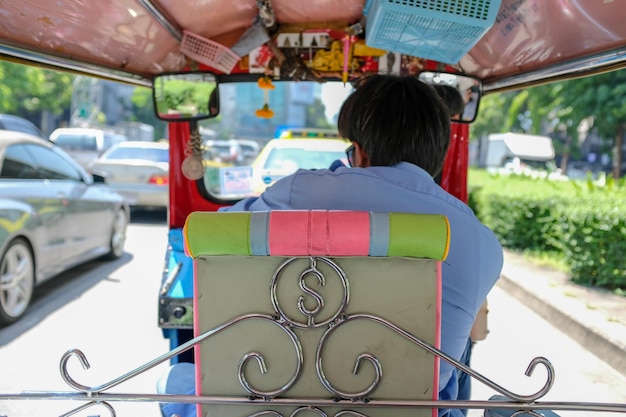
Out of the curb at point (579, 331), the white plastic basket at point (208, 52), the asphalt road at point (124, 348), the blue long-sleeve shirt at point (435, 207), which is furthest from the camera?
the curb at point (579, 331)

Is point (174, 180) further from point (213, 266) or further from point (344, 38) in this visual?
point (213, 266)

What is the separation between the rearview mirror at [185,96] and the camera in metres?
3.08

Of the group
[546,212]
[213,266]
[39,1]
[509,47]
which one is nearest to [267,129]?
[509,47]

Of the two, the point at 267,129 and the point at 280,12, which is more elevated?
the point at 280,12

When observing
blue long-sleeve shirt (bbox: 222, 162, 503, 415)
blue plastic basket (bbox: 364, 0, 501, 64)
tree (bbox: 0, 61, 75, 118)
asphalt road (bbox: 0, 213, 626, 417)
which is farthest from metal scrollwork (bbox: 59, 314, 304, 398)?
tree (bbox: 0, 61, 75, 118)

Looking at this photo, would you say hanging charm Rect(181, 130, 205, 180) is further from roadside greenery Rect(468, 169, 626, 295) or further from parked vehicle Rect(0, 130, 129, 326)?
roadside greenery Rect(468, 169, 626, 295)

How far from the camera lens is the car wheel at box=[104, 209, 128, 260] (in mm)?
7672

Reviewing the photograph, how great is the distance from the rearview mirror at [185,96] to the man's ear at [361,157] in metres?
1.50

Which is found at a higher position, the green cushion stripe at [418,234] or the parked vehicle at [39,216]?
the green cushion stripe at [418,234]

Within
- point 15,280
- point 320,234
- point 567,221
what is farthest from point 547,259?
point 320,234

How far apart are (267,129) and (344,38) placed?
1.26 metres

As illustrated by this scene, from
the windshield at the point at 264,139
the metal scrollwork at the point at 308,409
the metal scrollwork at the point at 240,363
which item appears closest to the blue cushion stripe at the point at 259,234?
the metal scrollwork at the point at 240,363

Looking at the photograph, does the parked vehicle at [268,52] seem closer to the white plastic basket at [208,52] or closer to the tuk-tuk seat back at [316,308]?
the white plastic basket at [208,52]

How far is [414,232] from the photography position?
1252 mm
